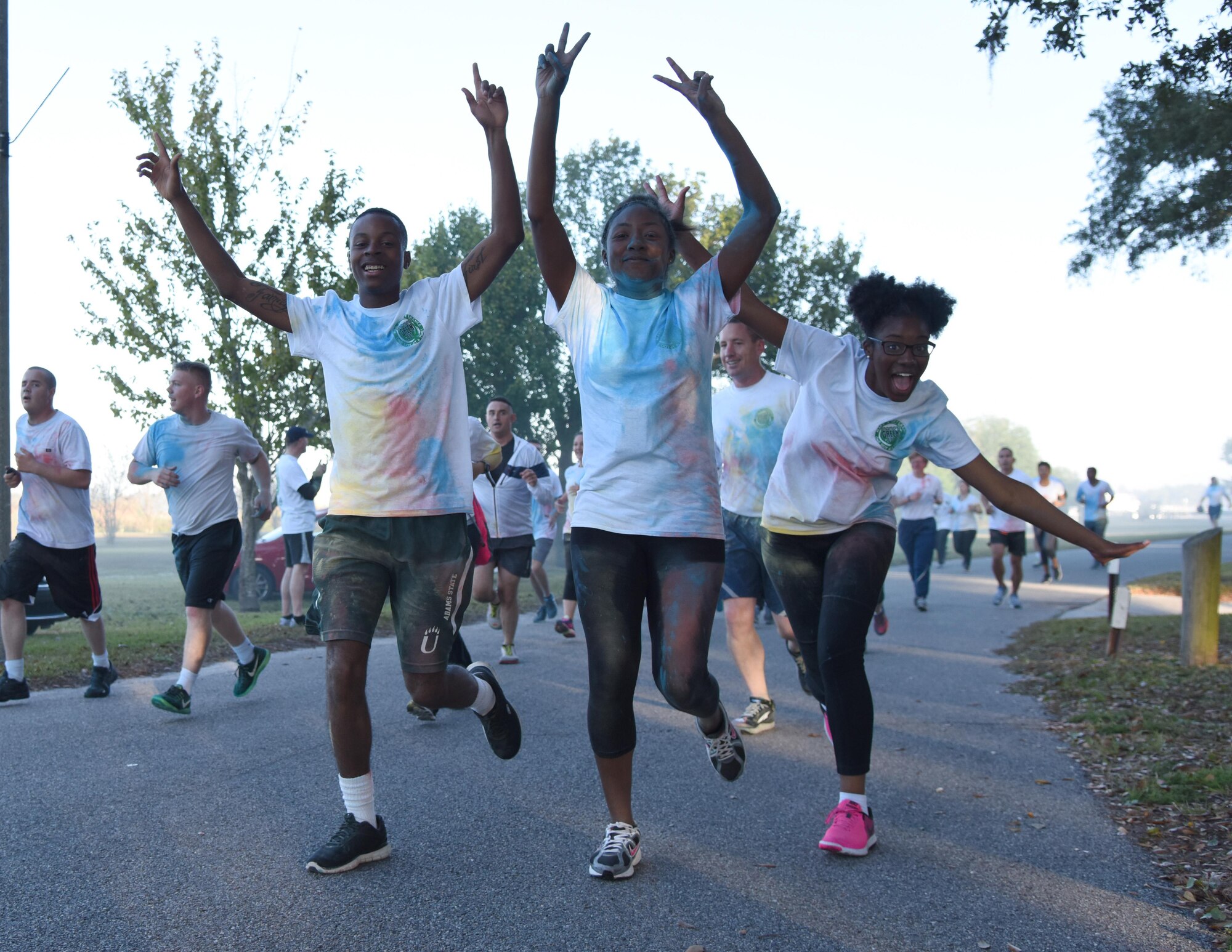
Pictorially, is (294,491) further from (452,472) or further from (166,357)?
(452,472)

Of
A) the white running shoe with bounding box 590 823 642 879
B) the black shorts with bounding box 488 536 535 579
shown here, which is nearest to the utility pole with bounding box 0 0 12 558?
the black shorts with bounding box 488 536 535 579

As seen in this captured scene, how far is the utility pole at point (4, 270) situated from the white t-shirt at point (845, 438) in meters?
7.26

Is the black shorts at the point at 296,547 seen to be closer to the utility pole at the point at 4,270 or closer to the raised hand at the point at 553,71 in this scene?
the utility pole at the point at 4,270

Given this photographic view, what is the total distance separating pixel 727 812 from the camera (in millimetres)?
4703

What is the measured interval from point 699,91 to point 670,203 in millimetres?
469

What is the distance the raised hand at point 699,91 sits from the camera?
4.04 meters

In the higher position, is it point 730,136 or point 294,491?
point 730,136

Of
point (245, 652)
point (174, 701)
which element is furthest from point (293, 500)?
point (174, 701)

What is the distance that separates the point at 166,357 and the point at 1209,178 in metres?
13.4

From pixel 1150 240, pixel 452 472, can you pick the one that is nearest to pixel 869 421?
pixel 452 472

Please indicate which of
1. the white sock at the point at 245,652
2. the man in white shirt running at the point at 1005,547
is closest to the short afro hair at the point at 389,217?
the white sock at the point at 245,652

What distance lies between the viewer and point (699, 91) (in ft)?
13.3

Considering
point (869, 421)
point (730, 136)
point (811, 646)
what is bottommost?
point (811, 646)

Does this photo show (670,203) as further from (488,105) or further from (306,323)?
(306,323)
